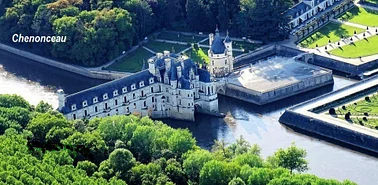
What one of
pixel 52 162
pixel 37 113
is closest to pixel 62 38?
pixel 37 113

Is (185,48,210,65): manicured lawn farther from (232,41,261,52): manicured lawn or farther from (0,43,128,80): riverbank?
(0,43,128,80): riverbank

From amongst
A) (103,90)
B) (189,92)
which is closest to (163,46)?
(189,92)

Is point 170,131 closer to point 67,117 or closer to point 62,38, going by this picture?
point 67,117

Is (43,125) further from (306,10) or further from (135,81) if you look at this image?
(306,10)

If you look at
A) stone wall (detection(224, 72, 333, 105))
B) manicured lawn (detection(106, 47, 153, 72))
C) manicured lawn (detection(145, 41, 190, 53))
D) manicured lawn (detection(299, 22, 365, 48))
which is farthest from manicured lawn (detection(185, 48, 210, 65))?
manicured lawn (detection(299, 22, 365, 48))

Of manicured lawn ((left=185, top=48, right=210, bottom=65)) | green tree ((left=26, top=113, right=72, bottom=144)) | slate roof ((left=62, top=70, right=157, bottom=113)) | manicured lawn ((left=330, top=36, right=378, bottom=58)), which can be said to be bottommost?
manicured lawn ((left=185, top=48, right=210, bottom=65))
